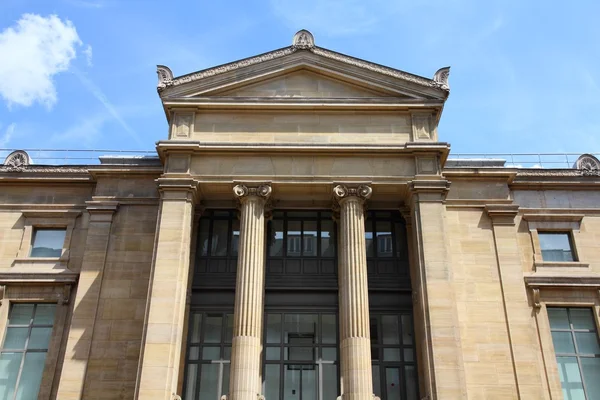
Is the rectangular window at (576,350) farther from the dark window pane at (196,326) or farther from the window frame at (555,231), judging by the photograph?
the dark window pane at (196,326)

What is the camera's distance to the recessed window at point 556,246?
81.5ft

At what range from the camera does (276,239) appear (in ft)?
80.0

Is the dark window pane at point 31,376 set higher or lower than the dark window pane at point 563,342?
lower

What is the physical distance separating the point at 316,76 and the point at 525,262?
37.8 ft

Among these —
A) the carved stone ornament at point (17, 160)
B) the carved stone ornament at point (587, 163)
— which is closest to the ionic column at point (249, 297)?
the carved stone ornament at point (17, 160)

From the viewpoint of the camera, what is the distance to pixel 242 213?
2244cm

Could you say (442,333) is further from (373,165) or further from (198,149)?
(198,149)

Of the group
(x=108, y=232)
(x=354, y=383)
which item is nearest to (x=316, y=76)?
(x=108, y=232)

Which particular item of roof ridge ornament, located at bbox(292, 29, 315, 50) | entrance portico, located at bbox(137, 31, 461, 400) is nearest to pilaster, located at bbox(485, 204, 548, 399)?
entrance portico, located at bbox(137, 31, 461, 400)

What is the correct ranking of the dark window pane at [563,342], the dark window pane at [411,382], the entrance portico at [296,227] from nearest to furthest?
the entrance portico at [296,227] → the dark window pane at [411,382] → the dark window pane at [563,342]

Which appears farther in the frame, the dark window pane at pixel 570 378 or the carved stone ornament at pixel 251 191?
the carved stone ornament at pixel 251 191

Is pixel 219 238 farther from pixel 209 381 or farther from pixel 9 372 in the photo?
pixel 9 372

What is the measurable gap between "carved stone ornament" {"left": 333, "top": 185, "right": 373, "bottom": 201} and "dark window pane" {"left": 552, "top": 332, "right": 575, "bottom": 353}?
30.0ft

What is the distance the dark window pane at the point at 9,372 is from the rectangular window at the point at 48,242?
4.22 metres
